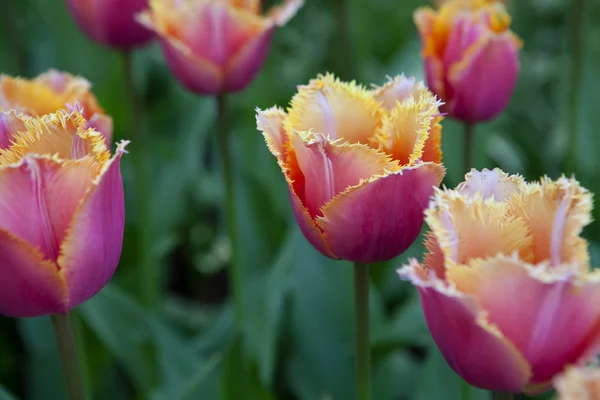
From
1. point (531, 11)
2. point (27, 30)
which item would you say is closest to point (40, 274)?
point (27, 30)

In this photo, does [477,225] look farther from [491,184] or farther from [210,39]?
[210,39]

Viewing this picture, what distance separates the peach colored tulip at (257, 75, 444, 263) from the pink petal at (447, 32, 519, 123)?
24 cm

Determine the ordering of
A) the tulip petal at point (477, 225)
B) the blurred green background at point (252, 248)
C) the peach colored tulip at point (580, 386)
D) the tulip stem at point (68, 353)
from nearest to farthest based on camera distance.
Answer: the peach colored tulip at point (580, 386), the tulip petal at point (477, 225), the tulip stem at point (68, 353), the blurred green background at point (252, 248)

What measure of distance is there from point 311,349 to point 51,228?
66cm

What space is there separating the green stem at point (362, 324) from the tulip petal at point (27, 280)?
7.9 inches

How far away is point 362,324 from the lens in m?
0.59

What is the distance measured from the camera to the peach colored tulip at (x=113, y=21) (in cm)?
100

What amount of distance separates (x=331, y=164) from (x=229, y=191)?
0.46 metres

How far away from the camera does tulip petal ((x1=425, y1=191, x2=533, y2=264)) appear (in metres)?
0.44

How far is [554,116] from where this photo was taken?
1.75 metres

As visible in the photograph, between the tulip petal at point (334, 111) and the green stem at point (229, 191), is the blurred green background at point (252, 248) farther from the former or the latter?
the tulip petal at point (334, 111)

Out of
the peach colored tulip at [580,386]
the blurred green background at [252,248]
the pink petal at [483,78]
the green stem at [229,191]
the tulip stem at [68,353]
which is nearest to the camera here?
the peach colored tulip at [580,386]

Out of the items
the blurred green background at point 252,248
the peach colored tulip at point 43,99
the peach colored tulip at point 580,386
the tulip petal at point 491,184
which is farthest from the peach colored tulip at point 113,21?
the peach colored tulip at point 580,386

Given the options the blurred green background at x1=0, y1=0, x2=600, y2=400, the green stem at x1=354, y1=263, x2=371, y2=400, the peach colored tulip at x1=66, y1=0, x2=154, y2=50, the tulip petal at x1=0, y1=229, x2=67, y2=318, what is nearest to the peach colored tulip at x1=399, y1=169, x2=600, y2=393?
the green stem at x1=354, y1=263, x2=371, y2=400
